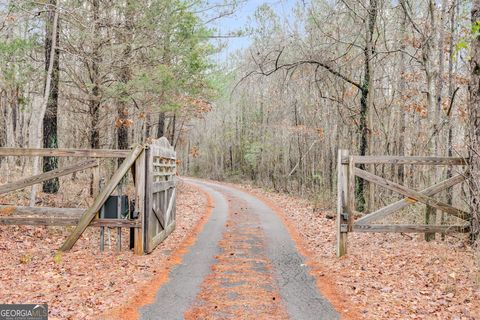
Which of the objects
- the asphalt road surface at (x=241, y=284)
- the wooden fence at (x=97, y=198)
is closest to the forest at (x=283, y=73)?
the wooden fence at (x=97, y=198)

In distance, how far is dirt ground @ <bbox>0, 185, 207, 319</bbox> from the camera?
5.63 metres

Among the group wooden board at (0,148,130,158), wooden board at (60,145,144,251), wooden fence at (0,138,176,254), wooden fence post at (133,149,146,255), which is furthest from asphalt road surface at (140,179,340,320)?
wooden board at (0,148,130,158)

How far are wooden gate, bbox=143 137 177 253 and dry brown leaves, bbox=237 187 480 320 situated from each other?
3549 mm

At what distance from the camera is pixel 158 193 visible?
9.66 meters

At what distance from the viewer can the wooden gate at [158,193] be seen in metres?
8.52

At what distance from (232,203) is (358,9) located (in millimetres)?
10379

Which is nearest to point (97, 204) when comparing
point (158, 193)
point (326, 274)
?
point (158, 193)

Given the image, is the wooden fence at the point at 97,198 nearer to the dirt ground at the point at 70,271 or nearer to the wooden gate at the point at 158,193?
the wooden gate at the point at 158,193

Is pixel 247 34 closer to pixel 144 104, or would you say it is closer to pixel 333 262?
pixel 144 104

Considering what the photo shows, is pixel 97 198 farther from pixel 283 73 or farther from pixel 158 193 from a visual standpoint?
pixel 283 73

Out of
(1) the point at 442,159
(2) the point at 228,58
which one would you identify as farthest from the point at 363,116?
(2) the point at 228,58

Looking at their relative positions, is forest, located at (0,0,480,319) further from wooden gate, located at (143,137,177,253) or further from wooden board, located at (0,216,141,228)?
wooden gate, located at (143,137,177,253)

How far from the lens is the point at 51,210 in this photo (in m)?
8.27

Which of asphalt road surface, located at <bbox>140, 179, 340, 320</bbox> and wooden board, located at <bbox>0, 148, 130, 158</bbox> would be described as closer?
asphalt road surface, located at <bbox>140, 179, 340, 320</bbox>
